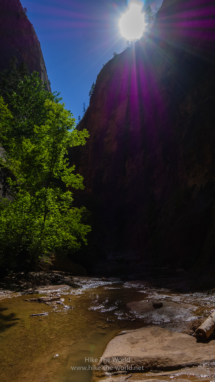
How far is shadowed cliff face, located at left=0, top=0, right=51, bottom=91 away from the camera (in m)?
63.5

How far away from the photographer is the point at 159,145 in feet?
136

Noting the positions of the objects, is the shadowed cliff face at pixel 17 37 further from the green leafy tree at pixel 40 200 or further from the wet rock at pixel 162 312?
the wet rock at pixel 162 312

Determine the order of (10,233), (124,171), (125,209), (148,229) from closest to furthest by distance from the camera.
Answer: (10,233)
(148,229)
(125,209)
(124,171)

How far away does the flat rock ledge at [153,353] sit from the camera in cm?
336

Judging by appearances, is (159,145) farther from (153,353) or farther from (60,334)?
(153,353)

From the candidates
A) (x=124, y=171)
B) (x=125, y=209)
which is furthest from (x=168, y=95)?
(x=125, y=209)

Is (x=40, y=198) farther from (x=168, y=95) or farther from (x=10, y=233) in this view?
(x=168, y=95)

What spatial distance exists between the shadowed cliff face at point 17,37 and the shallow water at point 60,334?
224 ft

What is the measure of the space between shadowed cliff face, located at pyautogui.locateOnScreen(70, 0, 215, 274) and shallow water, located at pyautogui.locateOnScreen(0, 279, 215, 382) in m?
11.1

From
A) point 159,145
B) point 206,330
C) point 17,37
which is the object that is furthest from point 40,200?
point 17,37

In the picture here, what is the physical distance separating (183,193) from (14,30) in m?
74.0

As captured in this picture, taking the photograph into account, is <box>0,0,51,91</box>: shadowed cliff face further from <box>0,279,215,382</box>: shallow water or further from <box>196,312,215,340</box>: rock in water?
<box>196,312,215,340</box>: rock in water

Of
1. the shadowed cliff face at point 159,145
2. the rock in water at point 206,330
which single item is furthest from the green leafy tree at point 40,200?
the shadowed cliff face at point 159,145

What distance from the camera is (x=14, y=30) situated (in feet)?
221
